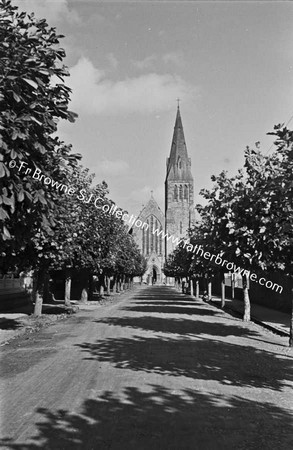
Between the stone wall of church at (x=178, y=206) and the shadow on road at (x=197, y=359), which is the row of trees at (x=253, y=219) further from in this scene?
the stone wall of church at (x=178, y=206)

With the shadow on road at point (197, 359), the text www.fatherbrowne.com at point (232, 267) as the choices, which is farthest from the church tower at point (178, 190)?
the shadow on road at point (197, 359)

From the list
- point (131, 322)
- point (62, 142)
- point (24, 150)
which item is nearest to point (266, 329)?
point (131, 322)

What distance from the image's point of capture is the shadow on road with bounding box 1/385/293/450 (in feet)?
16.8

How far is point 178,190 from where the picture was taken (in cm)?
11894

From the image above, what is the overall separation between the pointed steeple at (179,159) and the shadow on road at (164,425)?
112 meters

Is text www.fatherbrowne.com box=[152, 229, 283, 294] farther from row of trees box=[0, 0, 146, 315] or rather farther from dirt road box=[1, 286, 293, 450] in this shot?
row of trees box=[0, 0, 146, 315]

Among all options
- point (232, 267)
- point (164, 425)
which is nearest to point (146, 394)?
point (164, 425)

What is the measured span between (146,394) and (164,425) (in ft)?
5.11

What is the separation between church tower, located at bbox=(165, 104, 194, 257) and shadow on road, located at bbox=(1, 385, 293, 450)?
110627 millimetres

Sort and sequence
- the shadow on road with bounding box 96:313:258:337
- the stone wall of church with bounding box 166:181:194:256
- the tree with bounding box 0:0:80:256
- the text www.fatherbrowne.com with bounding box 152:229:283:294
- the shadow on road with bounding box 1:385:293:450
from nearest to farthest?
the shadow on road with bounding box 1:385:293:450 < the tree with bounding box 0:0:80:256 < the shadow on road with bounding box 96:313:258:337 < the text www.fatherbrowne.com with bounding box 152:229:283:294 < the stone wall of church with bounding box 166:181:194:256

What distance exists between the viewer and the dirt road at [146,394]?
17.5 ft

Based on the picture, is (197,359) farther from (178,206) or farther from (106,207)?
(178,206)

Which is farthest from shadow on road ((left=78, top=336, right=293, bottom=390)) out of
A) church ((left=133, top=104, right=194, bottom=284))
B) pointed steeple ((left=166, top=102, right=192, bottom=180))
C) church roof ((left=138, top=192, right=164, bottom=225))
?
church roof ((left=138, top=192, right=164, bottom=225))

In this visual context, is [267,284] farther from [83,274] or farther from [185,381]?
[185,381]
